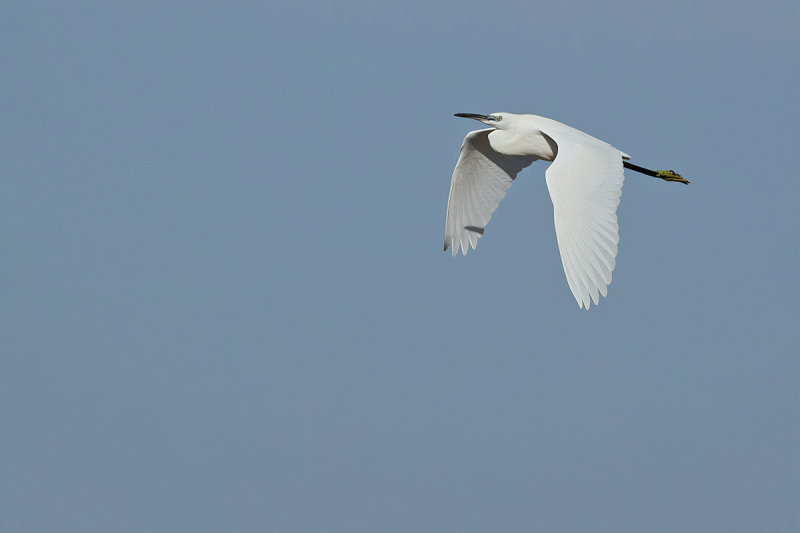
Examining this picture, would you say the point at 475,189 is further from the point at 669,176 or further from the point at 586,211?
the point at 586,211

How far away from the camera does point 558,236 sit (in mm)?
14797

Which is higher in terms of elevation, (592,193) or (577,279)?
(592,193)

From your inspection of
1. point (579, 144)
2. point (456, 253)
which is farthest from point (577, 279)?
point (456, 253)

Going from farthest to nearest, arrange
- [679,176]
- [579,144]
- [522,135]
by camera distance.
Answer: [679,176] < [522,135] < [579,144]

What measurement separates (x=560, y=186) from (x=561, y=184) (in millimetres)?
51

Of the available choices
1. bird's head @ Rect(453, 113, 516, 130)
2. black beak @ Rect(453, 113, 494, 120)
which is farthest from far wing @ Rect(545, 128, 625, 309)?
black beak @ Rect(453, 113, 494, 120)

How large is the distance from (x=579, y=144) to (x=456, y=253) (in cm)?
423

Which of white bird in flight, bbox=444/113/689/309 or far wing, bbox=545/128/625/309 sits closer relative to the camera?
far wing, bbox=545/128/625/309

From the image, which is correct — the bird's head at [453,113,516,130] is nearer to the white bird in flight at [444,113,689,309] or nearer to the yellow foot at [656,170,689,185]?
the white bird in flight at [444,113,689,309]

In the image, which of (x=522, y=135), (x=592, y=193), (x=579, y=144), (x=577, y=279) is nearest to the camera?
(x=577, y=279)

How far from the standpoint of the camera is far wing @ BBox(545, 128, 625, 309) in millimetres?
14242

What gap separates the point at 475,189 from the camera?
20625 millimetres

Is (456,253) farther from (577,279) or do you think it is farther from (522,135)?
(577,279)

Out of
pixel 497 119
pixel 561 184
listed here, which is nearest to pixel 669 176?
pixel 497 119
